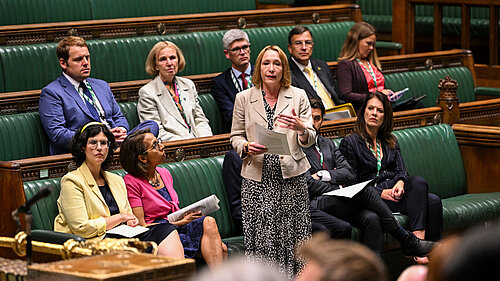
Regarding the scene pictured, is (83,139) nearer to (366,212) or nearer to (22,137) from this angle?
(22,137)

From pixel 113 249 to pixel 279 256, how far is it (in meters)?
1.58

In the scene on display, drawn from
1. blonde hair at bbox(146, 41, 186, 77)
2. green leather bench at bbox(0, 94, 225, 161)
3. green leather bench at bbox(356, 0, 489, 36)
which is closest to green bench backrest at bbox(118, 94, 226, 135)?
blonde hair at bbox(146, 41, 186, 77)

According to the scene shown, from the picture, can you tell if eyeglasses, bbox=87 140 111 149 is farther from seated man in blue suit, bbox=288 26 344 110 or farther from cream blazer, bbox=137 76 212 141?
seated man in blue suit, bbox=288 26 344 110

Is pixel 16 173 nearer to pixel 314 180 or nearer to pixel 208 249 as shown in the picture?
pixel 208 249

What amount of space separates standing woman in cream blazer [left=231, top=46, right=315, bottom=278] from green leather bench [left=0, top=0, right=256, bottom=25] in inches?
89.7

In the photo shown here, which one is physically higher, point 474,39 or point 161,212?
point 474,39

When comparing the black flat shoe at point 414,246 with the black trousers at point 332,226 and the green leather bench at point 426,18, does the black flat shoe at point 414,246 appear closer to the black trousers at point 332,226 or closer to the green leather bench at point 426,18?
the black trousers at point 332,226

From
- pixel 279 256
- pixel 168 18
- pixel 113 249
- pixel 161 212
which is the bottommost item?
pixel 279 256

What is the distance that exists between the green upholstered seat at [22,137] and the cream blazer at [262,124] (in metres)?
1.11

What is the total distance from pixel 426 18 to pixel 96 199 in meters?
5.04

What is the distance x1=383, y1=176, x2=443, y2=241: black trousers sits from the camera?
13.7 ft

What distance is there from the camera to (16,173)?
11.3 ft

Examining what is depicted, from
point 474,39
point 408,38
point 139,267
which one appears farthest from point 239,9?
point 139,267

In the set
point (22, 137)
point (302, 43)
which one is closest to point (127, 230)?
point (22, 137)
